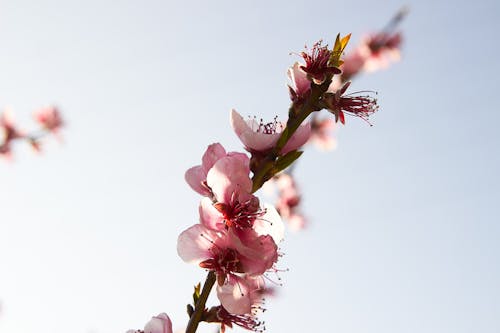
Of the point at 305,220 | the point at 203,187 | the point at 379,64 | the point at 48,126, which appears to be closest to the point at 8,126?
the point at 48,126

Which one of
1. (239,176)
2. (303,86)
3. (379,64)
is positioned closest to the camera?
(239,176)

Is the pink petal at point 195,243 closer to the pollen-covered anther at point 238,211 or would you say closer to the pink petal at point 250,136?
the pollen-covered anther at point 238,211

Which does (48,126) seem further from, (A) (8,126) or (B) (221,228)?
(B) (221,228)

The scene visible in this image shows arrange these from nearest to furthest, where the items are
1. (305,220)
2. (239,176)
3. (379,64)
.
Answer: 1. (239,176)
2. (305,220)
3. (379,64)

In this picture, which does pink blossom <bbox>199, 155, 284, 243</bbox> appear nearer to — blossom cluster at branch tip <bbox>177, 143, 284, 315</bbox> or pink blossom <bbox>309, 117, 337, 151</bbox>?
blossom cluster at branch tip <bbox>177, 143, 284, 315</bbox>

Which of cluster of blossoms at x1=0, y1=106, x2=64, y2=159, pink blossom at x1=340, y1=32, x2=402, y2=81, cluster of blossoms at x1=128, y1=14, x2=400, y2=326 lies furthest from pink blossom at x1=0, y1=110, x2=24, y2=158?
cluster of blossoms at x1=128, y1=14, x2=400, y2=326

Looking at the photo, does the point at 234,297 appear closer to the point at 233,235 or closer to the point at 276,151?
the point at 233,235
